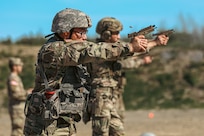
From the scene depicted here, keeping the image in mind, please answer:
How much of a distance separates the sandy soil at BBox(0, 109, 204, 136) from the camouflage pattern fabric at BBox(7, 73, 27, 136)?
106 inches

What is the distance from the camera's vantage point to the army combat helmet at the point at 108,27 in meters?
11.1

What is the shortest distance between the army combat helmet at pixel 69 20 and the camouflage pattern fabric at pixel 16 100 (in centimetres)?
665

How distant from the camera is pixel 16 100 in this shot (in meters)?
13.8

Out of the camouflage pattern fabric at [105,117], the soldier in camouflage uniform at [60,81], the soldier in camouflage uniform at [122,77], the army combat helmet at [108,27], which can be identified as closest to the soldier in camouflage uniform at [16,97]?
the soldier in camouflage uniform at [122,77]

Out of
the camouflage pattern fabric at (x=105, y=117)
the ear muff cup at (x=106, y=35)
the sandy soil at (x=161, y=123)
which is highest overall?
the ear muff cup at (x=106, y=35)

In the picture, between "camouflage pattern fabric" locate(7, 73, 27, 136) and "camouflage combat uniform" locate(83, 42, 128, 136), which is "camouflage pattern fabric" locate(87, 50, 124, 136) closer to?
"camouflage combat uniform" locate(83, 42, 128, 136)

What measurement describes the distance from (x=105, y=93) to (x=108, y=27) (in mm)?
1293

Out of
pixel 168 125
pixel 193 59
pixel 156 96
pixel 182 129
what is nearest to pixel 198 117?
pixel 168 125

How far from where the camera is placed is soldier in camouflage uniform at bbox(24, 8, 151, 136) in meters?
6.77

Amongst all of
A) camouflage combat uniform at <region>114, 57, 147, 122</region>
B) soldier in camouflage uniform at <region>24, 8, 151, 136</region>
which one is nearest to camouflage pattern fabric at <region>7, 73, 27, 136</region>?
camouflage combat uniform at <region>114, 57, 147, 122</region>

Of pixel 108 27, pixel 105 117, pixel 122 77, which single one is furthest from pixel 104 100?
pixel 122 77

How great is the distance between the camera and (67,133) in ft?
23.2

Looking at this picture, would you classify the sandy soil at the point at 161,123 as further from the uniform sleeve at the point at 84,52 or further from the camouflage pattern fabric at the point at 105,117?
the uniform sleeve at the point at 84,52

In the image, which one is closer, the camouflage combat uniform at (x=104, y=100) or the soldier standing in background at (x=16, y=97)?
the camouflage combat uniform at (x=104, y=100)
